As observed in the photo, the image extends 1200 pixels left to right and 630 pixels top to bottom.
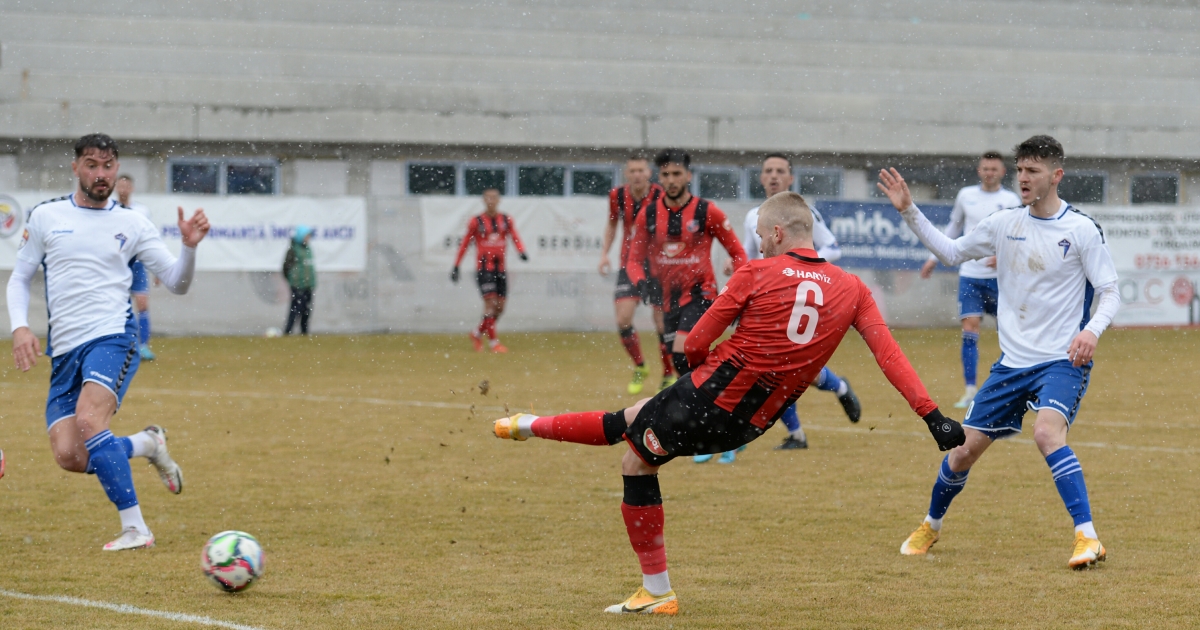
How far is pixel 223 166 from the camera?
24.7 metres

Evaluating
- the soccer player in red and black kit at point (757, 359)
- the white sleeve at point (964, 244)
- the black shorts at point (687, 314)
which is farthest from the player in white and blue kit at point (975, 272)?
the soccer player in red and black kit at point (757, 359)

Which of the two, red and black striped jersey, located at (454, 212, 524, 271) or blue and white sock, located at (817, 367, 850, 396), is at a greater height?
red and black striped jersey, located at (454, 212, 524, 271)

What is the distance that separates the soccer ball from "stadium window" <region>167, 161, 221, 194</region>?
65.3ft

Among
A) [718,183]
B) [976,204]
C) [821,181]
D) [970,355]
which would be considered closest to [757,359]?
[970,355]

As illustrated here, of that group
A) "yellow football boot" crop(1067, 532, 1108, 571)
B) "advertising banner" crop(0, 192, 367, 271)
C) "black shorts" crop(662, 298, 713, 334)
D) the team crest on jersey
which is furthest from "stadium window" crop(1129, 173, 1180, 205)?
the team crest on jersey

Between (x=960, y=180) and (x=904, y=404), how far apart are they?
1562cm

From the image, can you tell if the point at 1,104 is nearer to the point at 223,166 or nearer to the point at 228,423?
the point at 223,166

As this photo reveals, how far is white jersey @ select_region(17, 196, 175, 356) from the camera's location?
22.2 ft

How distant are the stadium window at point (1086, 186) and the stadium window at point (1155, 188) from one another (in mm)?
678

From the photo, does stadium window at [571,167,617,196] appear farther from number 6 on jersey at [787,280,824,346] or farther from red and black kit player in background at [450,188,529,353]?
number 6 on jersey at [787,280,824,346]

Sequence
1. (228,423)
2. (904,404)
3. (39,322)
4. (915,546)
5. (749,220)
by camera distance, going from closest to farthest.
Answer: (915,546) < (749,220) < (228,423) < (904,404) < (39,322)

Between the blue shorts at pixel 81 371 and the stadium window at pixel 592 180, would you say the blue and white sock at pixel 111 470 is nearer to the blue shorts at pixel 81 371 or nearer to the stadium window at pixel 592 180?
the blue shorts at pixel 81 371

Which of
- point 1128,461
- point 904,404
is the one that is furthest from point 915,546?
point 904,404

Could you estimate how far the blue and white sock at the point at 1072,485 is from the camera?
609cm
